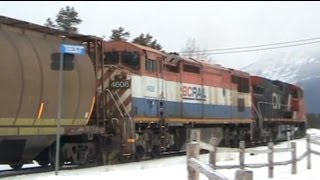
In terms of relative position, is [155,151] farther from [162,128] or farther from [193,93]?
[193,93]

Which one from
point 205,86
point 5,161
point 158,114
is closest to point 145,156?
point 158,114

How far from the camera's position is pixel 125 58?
19.7 metres

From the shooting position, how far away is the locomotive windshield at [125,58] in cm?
1958

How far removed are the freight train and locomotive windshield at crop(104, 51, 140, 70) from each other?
1.3 inches

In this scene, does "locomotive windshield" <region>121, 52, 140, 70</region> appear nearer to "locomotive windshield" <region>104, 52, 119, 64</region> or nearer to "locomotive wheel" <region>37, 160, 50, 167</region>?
"locomotive windshield" <region>104, 52, 119, 64</region>

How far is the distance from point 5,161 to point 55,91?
7.17 feet

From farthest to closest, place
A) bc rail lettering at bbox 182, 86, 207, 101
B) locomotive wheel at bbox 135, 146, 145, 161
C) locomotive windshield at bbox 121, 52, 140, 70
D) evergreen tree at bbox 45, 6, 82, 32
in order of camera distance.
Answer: evergreen tree at bbox 45, 6, 82, 32 → bc rail lettering at bbox 182, 86, 207, 101 → locomotive wheel at bbox 135, 146, 145, 161 → locomotive windshield at bbox 121, 52, 140, 70

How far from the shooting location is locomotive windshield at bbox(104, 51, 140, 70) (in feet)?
64.2

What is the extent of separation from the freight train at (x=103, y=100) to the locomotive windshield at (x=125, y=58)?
0.11ft

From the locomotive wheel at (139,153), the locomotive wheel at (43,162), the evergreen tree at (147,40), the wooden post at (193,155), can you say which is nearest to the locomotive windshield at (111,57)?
the locomotive wheel at (139,153)

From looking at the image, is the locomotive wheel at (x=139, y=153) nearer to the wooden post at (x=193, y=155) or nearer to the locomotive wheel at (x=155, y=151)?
the locomotive wheel at (x=155, y=151)

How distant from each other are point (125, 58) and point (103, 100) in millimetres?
2105

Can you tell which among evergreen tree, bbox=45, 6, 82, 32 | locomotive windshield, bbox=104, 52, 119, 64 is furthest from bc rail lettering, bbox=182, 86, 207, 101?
evergreen tree, bbox=45, 6, 82, 32

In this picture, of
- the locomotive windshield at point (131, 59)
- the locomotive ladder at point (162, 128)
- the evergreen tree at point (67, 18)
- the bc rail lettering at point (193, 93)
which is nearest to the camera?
the locomotive windshield at point (131, 59)
